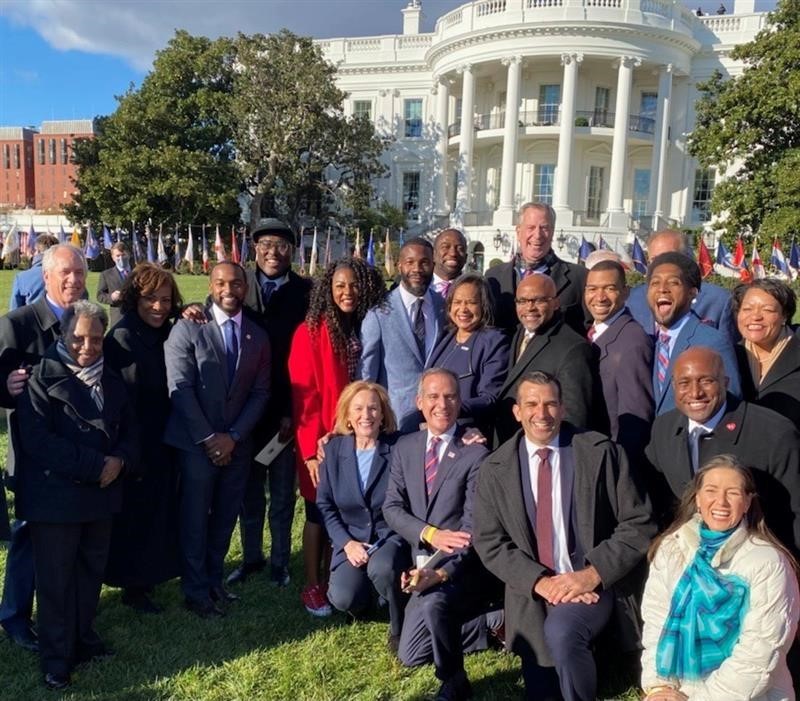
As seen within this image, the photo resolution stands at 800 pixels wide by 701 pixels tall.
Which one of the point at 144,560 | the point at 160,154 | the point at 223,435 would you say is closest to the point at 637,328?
the point at 223,435

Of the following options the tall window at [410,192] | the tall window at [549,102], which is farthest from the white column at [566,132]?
the tall window at [410,192]

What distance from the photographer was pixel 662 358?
4.14 meters

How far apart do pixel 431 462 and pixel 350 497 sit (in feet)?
2.05

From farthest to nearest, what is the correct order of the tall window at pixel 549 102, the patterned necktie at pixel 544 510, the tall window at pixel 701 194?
the tall window at pixel 701 194 < the tall window at pixel 549 102 < the patterned necktie at pixel 544 510

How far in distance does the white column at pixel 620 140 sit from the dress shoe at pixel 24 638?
3489cm

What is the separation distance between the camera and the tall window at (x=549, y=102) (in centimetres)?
3809

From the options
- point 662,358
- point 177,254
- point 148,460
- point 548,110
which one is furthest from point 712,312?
→ point 548,110

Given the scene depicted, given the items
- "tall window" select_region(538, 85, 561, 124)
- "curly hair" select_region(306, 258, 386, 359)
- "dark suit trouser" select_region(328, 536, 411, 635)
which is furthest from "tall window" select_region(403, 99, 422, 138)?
"dark suit trouser" select_region(328, 536, 411, 635)

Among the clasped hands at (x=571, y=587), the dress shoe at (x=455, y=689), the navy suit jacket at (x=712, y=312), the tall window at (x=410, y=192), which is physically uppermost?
the tall window at (x=410, y=192)

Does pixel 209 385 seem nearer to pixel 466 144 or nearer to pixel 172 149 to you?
pixel 172 149

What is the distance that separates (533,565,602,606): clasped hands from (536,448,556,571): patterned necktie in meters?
0.12

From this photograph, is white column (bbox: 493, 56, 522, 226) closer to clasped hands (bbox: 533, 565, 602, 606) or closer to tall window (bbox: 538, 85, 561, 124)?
tall window (bbox: 538, 85, 561, 124)

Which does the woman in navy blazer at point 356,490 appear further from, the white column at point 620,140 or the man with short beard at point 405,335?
the white column at point 620,140

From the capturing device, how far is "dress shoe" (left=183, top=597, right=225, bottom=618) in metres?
4.58
